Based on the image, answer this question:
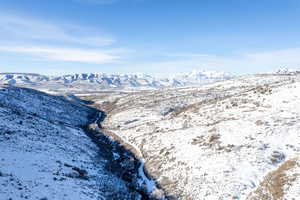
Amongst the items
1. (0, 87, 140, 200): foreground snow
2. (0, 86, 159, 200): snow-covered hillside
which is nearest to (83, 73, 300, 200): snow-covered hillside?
(0, 86, 159, 200): snow-covered hillside

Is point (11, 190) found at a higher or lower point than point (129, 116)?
higher

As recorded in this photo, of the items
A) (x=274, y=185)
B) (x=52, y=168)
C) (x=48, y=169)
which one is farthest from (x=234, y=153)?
(x=48, y=169)

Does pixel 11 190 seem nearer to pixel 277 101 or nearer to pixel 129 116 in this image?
pixel 277 101

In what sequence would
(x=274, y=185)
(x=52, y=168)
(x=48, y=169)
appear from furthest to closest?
(x=52, y=168)
(x=48, y=169)
(x=274, y=185)

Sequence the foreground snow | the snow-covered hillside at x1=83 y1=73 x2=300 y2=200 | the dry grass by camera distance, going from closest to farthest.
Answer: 1. the foreground snow
2. the dry grass
3. the snow-covered hillside at x1=83 y1=73 x2=300 y2=200

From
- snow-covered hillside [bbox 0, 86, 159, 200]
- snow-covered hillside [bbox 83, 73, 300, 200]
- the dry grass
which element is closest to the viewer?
snow-covered hillside [bbox 0, 86, 159, 200]

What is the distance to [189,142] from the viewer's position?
107 feet

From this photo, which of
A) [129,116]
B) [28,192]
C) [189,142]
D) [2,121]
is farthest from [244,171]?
[129,116]

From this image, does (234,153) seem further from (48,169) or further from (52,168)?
(48,169)

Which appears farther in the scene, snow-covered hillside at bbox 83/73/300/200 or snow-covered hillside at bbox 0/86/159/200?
snow-covered hillside at bbox 83/73/300/200

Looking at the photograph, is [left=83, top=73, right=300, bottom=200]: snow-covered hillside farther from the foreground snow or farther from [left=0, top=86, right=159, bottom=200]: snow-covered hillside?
the foreground snow

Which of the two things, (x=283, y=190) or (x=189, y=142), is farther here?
(x=189, y=142)

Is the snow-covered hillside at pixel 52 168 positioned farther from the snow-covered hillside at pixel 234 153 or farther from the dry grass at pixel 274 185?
the dry grass at pixel 274 185

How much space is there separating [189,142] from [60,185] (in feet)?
66.4
